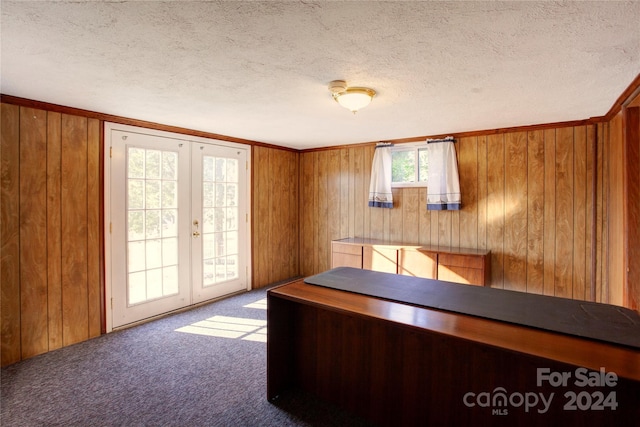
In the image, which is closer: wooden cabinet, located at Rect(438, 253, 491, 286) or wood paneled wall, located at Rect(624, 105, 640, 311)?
wood paneled wall, located at Rect(624, 105, 640, 311)

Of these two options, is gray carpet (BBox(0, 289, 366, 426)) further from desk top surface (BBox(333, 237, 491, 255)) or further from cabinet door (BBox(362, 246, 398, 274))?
desk top surface (BBox(333, 237, 491, 255))

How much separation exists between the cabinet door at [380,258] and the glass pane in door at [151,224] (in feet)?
7.87

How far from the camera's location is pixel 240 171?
4520 mm

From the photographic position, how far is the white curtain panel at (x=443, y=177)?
3.98 metres

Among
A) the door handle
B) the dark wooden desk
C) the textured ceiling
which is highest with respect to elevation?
the textured ceiling

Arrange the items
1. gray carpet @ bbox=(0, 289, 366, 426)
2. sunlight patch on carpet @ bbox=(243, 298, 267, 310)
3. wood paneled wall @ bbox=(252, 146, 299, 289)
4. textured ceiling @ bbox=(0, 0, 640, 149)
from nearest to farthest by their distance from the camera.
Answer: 1. textured ceiling @ bbox=(0, 0, 640, 149)
2. gray carpet @ bbox=(0, 289, 366, 426)
3. sunlight patch on carpet @ bbox=(243, 298, 267, 310)
4. wood paneled wall @ bbox=(252, 146, 299, 289)

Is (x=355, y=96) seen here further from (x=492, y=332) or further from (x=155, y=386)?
(x=155, y=386)

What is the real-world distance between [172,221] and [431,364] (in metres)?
3.19

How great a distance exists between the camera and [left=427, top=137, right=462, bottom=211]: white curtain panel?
3.98 meters

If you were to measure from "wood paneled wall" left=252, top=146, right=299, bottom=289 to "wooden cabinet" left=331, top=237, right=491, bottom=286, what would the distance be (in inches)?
42.3

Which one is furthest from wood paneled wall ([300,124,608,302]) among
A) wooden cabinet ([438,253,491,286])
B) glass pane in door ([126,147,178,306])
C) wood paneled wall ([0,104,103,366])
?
wood paneled wall ([0,104,103,366])

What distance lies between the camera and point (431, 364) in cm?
173

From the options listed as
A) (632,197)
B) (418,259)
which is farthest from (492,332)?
(418,259)

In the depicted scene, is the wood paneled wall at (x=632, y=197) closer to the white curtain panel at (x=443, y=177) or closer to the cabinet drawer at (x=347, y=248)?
the white curtain panel at (x=443, y=177)
